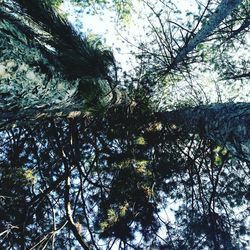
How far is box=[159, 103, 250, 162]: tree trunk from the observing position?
3.64 meters

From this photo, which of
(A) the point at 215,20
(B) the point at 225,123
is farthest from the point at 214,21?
(B) the point at 225,123

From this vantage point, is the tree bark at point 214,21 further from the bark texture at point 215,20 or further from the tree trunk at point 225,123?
the tree trunk at point 225,123

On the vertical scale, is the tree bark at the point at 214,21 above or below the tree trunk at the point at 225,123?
above

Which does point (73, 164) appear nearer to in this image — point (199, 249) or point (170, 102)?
point (170, 102)

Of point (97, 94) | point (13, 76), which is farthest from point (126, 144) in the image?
point (13, 76)

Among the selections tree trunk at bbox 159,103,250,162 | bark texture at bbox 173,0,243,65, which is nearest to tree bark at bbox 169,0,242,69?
bark texture at bbox 173,0,243,65

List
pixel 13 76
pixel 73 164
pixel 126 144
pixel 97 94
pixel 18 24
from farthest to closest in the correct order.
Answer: pixel 126 144 < pixel 73 164 < pixel 97 94 < pixel 18 24 < pixel 13 76

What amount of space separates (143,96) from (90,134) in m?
1.28

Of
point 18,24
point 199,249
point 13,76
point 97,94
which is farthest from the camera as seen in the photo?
point 199,249

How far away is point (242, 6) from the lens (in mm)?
6180

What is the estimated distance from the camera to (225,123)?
4141 millimetres

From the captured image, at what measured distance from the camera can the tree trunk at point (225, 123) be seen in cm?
364

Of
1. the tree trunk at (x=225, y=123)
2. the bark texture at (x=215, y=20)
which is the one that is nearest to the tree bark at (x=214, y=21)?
the bark texture at (x=215, y=20)

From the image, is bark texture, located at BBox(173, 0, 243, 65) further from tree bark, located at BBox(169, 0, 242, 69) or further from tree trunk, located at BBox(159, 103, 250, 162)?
tree trunk, located at BBox(159, 103, 250, 162)
